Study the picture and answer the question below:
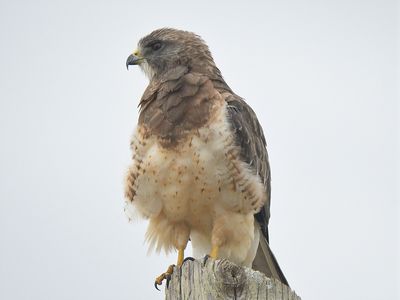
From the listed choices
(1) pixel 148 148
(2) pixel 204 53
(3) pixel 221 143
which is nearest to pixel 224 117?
(3) pixel 221 143

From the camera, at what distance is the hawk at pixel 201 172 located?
588cm

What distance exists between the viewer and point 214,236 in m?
6.11

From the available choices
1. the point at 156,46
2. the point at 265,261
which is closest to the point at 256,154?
the point at 265,261

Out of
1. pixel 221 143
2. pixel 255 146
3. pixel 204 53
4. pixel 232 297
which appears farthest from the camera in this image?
pixel 204 53

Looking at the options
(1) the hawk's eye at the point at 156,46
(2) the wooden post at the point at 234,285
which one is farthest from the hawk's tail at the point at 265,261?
(2) the wooden post at the point at 234,285

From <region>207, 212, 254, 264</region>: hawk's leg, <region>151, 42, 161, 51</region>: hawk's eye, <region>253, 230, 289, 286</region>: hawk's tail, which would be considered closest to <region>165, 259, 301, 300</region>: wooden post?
<region>207, 212, 254, 264</region>: hawk's leg

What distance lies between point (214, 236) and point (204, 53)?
1.90 metres

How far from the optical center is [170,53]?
692 centimetres

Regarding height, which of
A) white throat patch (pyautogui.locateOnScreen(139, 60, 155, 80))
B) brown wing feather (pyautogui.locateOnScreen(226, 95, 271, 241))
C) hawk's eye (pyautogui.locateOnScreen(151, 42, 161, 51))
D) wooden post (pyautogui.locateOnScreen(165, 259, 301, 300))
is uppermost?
hawk's eye (pyautogui.locateOnScreen(151, 42, 161, 51))

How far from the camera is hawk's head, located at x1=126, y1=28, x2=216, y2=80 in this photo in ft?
22.4

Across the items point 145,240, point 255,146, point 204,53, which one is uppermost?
point 204,53

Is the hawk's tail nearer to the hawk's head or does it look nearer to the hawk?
the hawk

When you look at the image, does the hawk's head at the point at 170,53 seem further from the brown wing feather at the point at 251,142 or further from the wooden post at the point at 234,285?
the wooden post at the point at 234,285

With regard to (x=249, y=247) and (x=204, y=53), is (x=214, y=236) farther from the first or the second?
(x=204, y=53)
